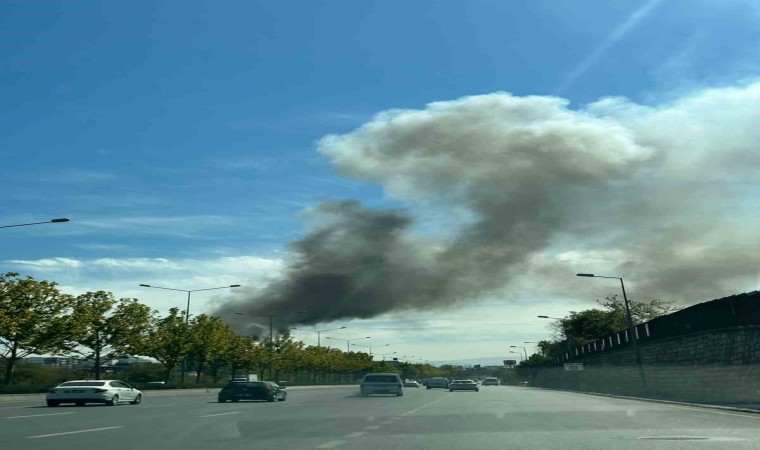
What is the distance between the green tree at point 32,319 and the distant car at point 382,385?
20811mm

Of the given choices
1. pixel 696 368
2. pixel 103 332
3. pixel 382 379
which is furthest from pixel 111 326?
pixel 696 368

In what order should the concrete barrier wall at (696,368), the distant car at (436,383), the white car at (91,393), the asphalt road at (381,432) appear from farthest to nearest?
the distant car at (436,383) < the concrete barrier wall at (696,368) < the white car at (91,393) < the asphalt road at (381,432)

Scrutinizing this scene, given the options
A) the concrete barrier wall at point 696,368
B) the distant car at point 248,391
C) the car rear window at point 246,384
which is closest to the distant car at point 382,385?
the distant car at point 248,391

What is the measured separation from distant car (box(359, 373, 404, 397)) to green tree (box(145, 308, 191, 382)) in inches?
940

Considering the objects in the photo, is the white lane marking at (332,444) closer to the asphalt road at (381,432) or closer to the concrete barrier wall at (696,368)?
the asphalt road at (381,432)

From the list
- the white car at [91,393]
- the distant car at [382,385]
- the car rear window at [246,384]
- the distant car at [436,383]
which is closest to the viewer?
the white car at [91,393]

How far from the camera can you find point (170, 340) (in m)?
69.4

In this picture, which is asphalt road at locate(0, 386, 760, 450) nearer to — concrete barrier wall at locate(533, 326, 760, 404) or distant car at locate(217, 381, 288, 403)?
concrete barrier wall at locate(533, 326, 760, 404)

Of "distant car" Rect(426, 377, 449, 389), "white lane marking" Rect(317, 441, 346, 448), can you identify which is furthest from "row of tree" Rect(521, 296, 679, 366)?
"white lane marking" Rect(317, 441, 346, 448)

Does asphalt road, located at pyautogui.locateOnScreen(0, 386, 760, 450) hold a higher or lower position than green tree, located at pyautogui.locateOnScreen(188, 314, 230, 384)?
lower

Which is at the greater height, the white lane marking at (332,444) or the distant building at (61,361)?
the distant building at (61,361)

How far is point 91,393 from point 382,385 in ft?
70.3

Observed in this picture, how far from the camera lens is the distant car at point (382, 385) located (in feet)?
166

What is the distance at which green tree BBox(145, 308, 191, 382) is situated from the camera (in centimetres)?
6738
